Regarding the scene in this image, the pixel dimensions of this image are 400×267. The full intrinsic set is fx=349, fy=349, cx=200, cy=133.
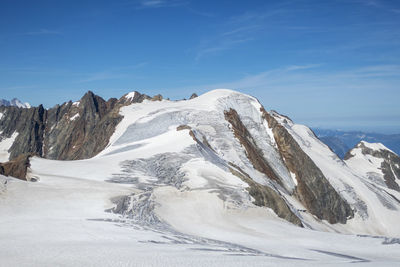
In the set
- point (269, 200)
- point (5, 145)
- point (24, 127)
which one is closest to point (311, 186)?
point (269, 200)

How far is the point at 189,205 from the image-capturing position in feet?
96.7

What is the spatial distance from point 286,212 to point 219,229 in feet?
42.3

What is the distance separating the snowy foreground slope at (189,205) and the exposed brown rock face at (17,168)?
2.30m

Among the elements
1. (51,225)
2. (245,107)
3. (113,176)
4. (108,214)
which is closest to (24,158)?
(113,176)

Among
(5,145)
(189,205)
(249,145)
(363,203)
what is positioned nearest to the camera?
(189,205)

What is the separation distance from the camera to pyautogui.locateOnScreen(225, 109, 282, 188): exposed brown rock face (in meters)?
52.8

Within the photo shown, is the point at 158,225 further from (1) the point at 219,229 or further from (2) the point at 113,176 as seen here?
(2) the point at 113,176

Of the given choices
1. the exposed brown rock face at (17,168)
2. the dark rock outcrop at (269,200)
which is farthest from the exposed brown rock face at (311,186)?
the exposed brown rock face at (17,168)

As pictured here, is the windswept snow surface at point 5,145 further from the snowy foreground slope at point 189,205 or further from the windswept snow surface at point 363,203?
the windswept snow surface at point 363,203

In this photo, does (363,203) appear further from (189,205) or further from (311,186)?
(189,205)

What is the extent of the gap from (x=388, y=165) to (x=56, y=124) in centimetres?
13946

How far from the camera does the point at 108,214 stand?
78.4ft

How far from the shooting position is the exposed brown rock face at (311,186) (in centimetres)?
5706

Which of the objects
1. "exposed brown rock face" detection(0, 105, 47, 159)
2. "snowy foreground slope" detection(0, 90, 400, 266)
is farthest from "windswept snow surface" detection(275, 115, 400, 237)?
"exposed brown rock face" detection(0, 105, 47, 159)
